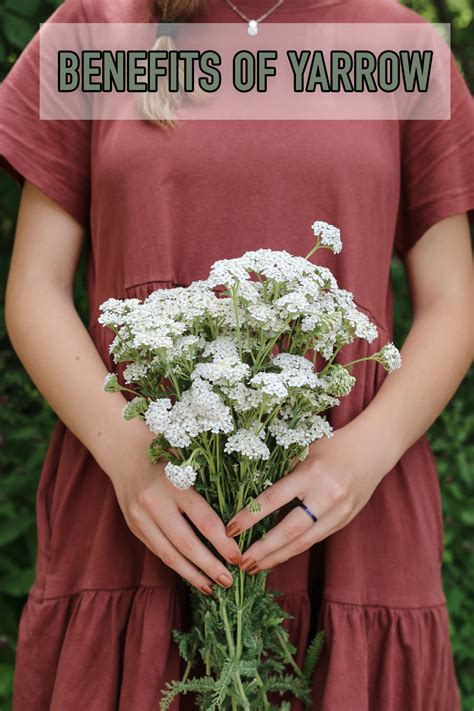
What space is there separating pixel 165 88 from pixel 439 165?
18.3 inches

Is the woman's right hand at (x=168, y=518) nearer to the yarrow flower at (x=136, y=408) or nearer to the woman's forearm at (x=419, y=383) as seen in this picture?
the yarrow flower at (x=136, y=408)

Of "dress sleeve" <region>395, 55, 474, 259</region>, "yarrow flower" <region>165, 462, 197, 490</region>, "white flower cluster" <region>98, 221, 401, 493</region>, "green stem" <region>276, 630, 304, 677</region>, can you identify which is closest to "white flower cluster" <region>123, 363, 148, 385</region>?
"white flower cluster" <region>98, 221, 401, 493</region>

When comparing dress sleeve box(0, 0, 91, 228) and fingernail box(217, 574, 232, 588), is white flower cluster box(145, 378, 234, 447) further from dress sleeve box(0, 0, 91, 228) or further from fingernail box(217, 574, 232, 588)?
dress sleeve box(0, 0, 91, 228)

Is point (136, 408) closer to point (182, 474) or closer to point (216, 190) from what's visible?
point (182, 474)

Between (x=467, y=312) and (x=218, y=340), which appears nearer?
(x=218, y=340)

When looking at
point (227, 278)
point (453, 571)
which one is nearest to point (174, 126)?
point (227, 278)

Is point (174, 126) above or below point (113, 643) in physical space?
above

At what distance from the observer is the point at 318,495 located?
1044 mm

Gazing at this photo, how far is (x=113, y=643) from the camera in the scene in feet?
3.76

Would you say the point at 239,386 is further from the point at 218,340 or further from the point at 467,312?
the point at 467,312

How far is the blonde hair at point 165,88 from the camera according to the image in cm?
121

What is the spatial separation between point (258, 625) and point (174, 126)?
2.41 ft

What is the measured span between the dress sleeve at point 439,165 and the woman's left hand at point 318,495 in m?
0.43

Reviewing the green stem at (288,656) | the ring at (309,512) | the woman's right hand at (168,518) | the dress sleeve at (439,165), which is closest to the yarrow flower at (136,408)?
the woman's right hand at (168,518)
